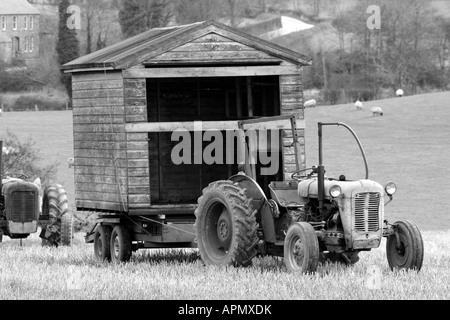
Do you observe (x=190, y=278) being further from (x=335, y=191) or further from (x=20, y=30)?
(x=20, y=30)

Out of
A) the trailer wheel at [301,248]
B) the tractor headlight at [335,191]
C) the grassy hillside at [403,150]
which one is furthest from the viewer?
the grassy hillside at [403,150]

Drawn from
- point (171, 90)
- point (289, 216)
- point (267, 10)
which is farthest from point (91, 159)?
point (267, 10)

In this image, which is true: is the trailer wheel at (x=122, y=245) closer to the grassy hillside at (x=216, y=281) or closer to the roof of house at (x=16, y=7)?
the grassy hillside at (x=216, y=281)

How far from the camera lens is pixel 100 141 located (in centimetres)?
1620

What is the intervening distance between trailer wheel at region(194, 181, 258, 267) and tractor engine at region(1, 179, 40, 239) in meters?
7.35

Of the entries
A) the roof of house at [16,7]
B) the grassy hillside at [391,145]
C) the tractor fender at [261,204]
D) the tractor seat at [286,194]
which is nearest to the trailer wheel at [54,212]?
the tractor fender at [261,204]

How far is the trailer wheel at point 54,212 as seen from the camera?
824 inches

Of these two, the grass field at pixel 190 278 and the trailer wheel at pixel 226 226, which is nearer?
the grass field at pixel 190 278

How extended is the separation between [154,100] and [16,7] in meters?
124

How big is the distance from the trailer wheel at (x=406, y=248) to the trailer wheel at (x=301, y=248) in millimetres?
1114

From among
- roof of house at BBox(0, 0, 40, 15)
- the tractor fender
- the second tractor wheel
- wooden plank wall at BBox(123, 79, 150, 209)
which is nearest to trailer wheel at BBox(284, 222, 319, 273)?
the tractor fender

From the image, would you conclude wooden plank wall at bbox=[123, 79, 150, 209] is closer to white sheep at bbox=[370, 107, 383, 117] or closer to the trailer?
the trailer

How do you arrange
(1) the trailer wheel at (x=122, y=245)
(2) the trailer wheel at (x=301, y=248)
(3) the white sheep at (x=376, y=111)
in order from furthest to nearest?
(3) the white sheep at (x=376, y=111), (1) the trailer wheel at (x=122, y=245), (2) the trailer wheel at (x=301, y=248)

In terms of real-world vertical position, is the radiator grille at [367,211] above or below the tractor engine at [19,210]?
above
